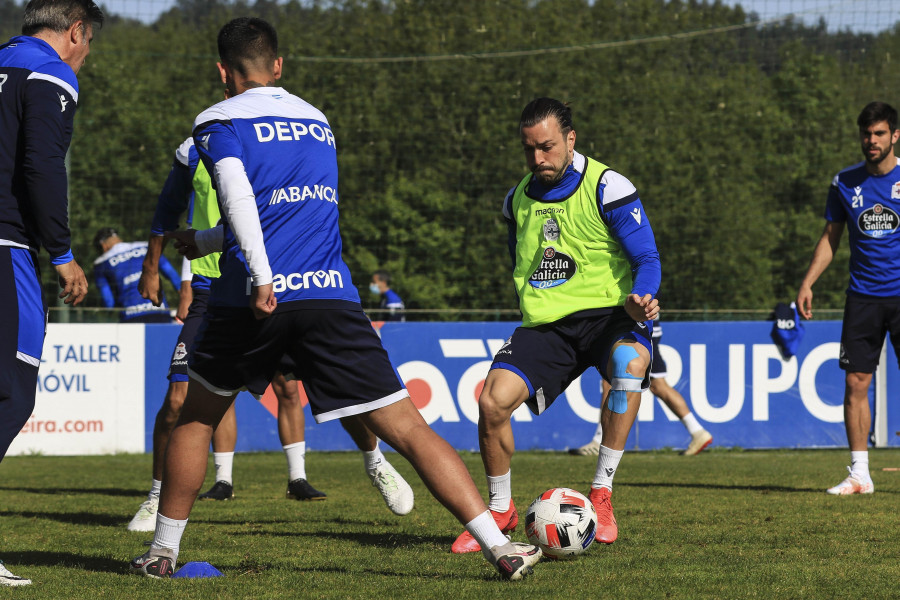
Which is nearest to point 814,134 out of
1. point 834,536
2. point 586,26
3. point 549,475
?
point 586,26

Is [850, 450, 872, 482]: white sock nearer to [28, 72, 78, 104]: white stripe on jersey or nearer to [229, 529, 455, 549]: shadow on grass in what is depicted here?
[229, 529, 455, 549]: shadow on grass

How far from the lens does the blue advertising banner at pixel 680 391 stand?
39.7 ft

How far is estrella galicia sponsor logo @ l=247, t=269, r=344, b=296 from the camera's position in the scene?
422 cm

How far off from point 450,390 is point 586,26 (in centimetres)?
1909

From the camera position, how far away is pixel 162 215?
5.87 metres

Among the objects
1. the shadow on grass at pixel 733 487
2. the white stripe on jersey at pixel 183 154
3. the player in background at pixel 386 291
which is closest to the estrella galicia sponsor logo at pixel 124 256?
the player in background at pixel 386 291

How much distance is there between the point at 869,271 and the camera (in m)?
7.89

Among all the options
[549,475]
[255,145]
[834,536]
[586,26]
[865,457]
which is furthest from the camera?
[586,26]

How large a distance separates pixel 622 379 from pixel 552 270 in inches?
25.5

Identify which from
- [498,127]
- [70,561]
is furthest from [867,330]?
[498,127]

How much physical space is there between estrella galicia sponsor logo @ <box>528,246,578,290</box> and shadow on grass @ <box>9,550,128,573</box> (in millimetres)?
2348

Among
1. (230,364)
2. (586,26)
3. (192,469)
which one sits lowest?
(192,469)

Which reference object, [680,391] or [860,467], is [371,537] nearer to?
[860,467]

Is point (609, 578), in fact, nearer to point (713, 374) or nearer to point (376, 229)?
point (713, 374)
